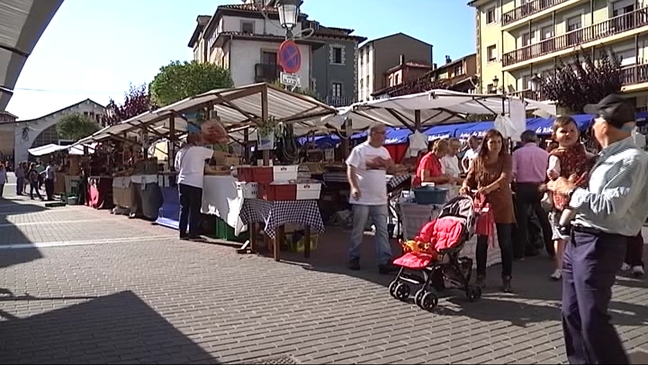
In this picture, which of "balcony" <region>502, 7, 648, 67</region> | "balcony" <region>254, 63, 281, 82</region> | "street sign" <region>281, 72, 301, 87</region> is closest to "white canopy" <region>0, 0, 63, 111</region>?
"street sign" <region>281, 72, 301, 87</region>

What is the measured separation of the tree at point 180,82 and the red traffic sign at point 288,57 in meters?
23.7

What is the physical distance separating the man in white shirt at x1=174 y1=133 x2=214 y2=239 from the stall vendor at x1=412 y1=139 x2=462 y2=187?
395cm

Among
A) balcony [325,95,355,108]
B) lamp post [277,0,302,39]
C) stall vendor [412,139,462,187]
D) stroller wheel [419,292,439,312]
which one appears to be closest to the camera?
stroller wheel [419,292,439,312]

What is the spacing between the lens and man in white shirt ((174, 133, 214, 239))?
33.0 ft

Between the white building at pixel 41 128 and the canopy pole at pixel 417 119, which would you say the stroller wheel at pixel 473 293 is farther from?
the white building at pixel 41 128

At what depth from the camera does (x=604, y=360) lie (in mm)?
3324

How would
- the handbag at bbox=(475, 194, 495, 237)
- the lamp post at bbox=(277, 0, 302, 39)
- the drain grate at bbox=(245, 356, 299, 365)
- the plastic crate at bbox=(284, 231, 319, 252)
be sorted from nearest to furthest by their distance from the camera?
the drain grate at bbox=(245, 356, 299, 365) → the handbag at bbox=(475, 194, 495, 237) → the plastic crate at bbox=(284, 231, 319, 252) → the lamp post at bbox=(277, 0, 302, 39)

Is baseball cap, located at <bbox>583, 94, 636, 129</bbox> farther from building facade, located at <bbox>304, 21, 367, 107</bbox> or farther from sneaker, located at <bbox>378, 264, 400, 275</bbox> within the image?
building facade, located at <bbox>304, 21, 367, 107</bbox>

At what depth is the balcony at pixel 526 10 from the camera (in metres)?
40.1

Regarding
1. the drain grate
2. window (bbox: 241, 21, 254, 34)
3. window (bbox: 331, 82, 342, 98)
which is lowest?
the drain grate

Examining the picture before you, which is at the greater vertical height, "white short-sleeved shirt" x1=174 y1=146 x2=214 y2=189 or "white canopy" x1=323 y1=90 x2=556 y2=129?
"white canopy" x1=323 y1=90 x2=556 y2=129

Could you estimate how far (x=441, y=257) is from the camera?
5602mm

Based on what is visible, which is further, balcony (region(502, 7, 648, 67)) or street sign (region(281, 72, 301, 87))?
balcony (region(502, 7, 648, 67))

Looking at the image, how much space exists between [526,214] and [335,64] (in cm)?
4720
